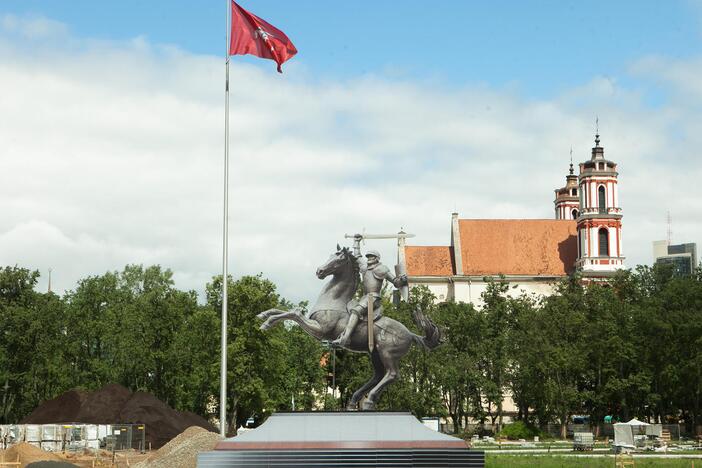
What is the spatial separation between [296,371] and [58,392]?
18.4 meters

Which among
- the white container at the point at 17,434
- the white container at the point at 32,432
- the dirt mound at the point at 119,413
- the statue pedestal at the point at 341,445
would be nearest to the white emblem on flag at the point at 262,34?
the statue pedestal at the point at 341,445

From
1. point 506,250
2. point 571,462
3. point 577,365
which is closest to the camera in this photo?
point 571,462

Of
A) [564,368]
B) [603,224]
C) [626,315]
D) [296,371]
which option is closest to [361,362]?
[296,371]

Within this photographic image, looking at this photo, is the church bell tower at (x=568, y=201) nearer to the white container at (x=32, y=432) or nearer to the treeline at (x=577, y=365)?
the treeline at (x=577, y=365)

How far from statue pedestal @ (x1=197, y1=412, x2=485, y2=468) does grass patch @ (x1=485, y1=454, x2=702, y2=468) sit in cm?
1255

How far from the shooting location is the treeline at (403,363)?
6556cm

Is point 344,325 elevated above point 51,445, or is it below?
above

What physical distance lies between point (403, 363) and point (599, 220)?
43.7 m

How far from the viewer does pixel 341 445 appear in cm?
2422

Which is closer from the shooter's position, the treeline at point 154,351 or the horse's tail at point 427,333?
the horse's tail at point 427,333

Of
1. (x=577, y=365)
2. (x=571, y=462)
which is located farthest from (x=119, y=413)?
(x=577, y=365)

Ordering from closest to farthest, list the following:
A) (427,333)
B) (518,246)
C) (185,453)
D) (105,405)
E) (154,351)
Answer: (427,333), (185,453), (105,405), (154,351), (518,246)

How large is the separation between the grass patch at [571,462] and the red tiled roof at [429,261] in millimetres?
67286

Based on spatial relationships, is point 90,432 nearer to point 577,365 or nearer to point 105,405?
point 105,405
